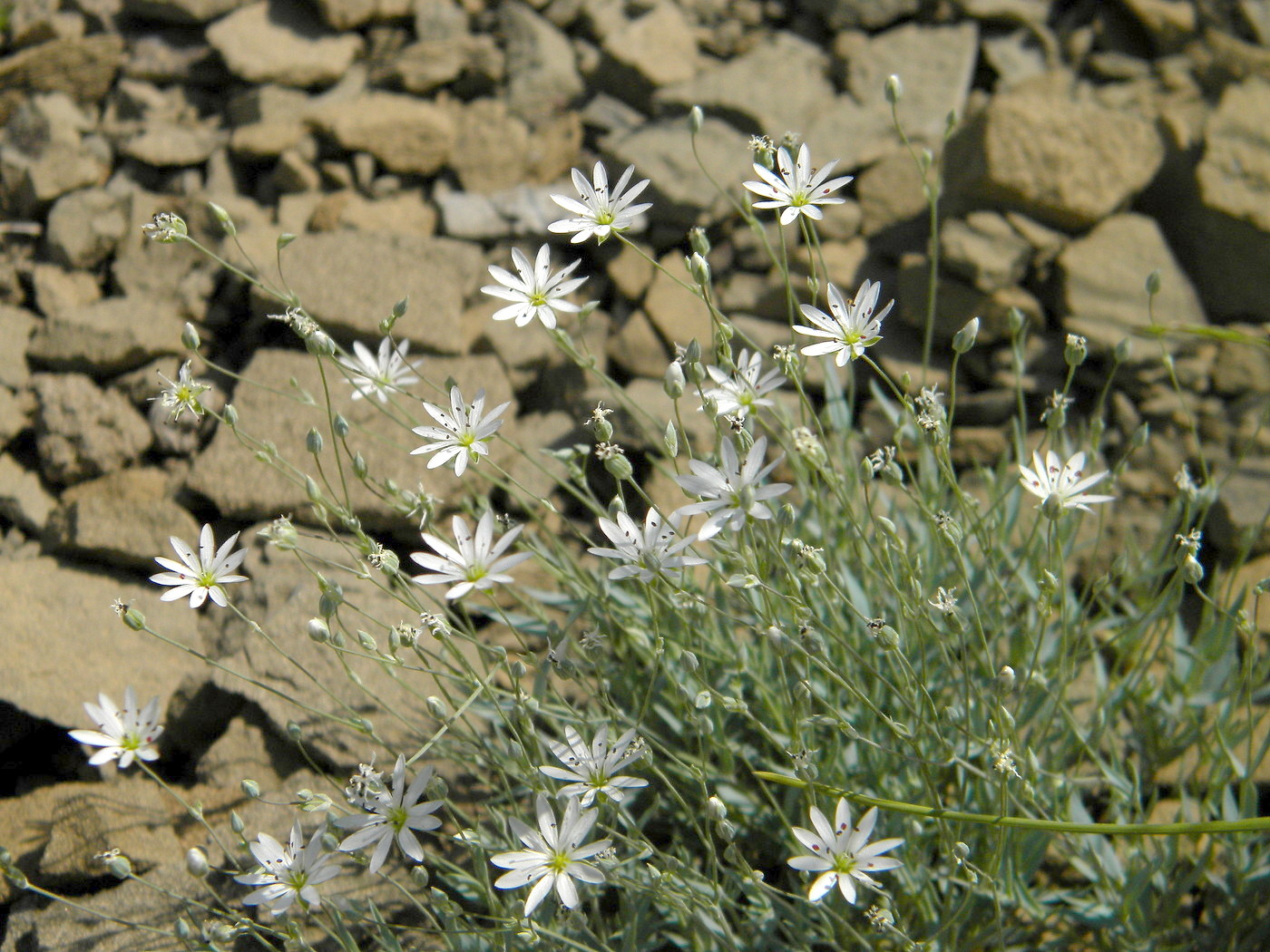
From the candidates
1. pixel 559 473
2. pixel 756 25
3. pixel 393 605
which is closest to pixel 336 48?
pixel 756 25

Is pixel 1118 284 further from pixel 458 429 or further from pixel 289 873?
pixel 289 873

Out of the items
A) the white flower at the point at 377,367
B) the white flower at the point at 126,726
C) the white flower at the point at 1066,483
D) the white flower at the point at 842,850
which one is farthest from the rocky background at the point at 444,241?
the white flower at the point at 842,850

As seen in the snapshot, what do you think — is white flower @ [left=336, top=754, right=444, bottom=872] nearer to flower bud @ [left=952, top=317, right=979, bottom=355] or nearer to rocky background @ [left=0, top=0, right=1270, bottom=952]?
rocky background @ [left=0, top=0, right=1270, bottom=952]

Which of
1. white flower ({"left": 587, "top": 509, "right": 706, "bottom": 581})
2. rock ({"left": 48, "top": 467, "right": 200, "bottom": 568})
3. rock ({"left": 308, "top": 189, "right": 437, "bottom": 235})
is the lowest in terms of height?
rock ({"left": 48, "top": 467, "right": 200, "bottom": 568})

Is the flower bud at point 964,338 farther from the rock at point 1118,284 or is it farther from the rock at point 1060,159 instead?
the rock at point 1060,159

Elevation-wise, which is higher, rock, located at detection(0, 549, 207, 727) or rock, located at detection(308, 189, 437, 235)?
rock, located at detection(308, 189, 437, 235)

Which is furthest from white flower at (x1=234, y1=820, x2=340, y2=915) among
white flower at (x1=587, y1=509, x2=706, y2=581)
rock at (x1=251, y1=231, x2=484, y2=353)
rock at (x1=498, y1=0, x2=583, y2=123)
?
rock at (x1=498, y1=0, x2=583, y2=123)
